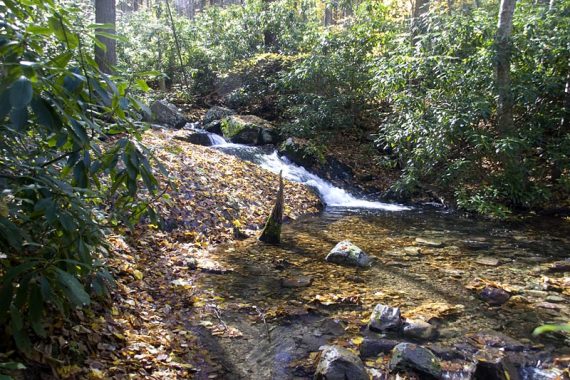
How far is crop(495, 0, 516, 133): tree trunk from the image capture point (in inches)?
337

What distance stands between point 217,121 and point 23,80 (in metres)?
12.6

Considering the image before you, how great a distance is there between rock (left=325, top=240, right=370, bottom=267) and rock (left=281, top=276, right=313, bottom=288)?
0.76m

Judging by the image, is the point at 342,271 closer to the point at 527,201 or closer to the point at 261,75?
the point at 527,201

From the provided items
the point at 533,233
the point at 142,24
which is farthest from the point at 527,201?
the point at 142,24

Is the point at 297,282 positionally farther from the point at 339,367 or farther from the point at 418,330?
the point at 339,367

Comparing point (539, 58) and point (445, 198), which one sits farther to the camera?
point (445, 198)

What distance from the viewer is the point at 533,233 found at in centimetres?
795

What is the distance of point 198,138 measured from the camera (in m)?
11.9

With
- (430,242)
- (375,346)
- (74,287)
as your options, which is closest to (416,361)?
(375,346)

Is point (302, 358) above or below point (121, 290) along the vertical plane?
below

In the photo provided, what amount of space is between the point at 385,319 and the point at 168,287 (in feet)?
7.88

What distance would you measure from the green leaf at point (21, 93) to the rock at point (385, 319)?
3613 mm

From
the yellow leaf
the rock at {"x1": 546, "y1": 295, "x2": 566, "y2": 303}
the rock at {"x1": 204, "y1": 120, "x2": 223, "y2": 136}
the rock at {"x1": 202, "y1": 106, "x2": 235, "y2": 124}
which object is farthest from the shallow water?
the rock at {"x1": 202, "y1": 106, "x2": 235, "y2": 124}

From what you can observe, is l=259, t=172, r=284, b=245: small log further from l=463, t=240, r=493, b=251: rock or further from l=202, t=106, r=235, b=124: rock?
l=202, t=106, r=235, b=124: rock
